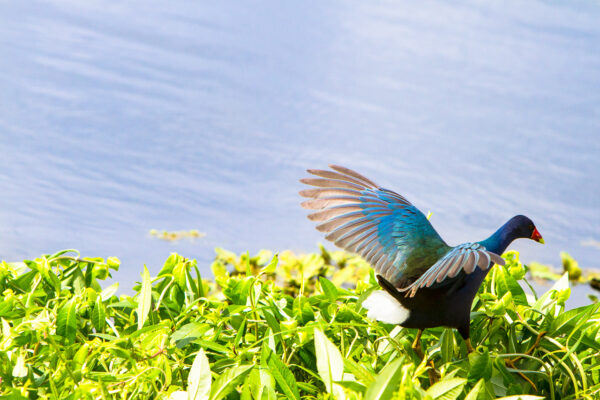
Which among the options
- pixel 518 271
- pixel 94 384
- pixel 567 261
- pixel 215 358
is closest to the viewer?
pixel 94 384

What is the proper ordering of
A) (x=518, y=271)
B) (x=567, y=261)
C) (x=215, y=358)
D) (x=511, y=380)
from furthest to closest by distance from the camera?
(x=567, y=261) < (x=518, y=271) < (x=215, y=358) < (x=511, y=380)

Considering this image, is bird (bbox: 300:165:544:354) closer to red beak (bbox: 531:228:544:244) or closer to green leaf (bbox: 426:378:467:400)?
red beak (bbox: 531:228:544:244)

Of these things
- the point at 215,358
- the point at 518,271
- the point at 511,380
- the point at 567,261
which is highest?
the point at 518,271

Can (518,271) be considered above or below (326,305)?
above

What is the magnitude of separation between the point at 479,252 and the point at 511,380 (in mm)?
209

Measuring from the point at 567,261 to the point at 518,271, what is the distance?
2745mm

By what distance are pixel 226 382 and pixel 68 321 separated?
39cm

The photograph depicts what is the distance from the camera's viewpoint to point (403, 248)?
1.24 m

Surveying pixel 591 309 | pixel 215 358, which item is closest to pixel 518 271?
pixel 591 309

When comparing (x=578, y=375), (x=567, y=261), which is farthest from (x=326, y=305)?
(x=567, y=261)

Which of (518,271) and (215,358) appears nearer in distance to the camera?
(215,358)

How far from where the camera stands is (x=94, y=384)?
91cm

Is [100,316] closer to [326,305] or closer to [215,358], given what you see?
[215,358]

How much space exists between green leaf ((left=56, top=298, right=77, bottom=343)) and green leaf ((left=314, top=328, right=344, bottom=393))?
471 millimetres
